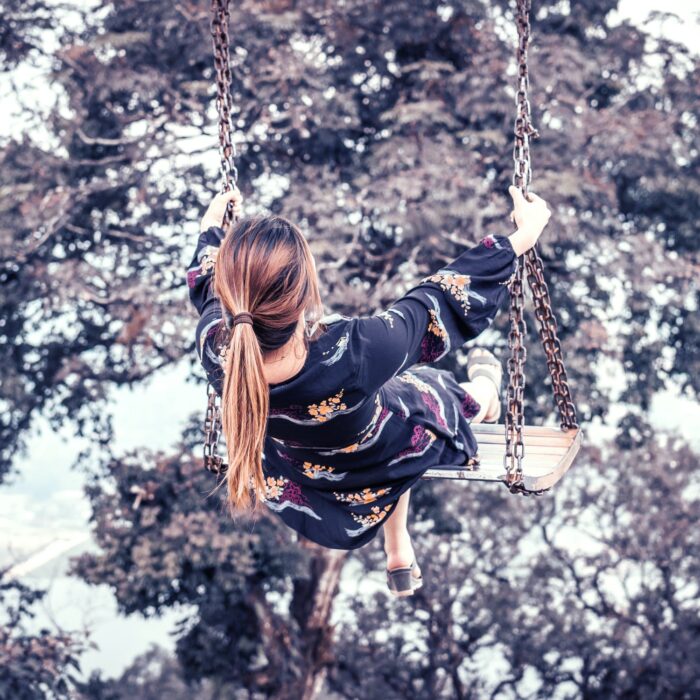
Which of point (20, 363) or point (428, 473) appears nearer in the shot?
point (428, 473)

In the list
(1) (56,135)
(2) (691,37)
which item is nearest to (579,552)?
(2) (691,37)

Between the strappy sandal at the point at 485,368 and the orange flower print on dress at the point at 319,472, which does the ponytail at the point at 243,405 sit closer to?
the orange flower print on dress at the point at 319,472

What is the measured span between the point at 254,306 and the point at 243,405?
0.16 meters

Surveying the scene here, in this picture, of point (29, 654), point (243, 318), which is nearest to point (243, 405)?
point (243, 318)

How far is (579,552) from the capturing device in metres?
7.14

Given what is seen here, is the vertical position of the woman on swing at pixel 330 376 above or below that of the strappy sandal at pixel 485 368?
A: below

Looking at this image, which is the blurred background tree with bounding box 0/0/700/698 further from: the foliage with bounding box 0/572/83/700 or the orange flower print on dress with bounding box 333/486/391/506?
the orange flower print on dress with bounding box 333/486/391/506

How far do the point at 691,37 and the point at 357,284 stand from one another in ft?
7.85

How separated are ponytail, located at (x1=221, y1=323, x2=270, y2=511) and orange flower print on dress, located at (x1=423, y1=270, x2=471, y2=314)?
1.55ft

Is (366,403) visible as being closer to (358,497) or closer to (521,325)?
(358,497)

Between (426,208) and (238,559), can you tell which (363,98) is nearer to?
(426,208)

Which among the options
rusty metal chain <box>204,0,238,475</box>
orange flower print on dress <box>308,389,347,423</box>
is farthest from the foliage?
orange flower print on dress <box>308,389,347,423</box>

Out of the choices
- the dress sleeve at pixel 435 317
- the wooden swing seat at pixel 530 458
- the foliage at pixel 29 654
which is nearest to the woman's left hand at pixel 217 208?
the dress sleeve at pixel 435 317

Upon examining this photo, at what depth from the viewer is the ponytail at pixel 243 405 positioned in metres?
1.61
